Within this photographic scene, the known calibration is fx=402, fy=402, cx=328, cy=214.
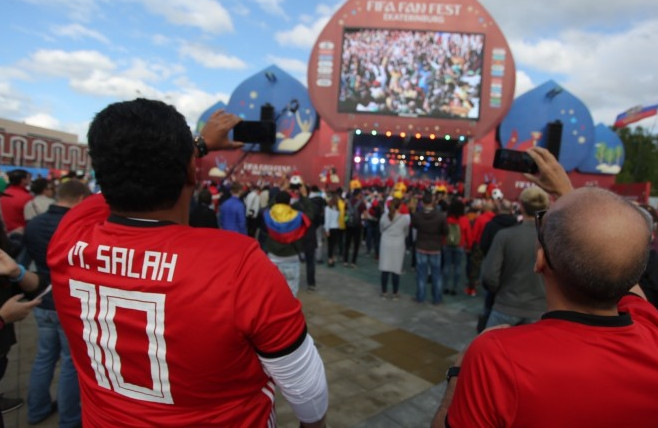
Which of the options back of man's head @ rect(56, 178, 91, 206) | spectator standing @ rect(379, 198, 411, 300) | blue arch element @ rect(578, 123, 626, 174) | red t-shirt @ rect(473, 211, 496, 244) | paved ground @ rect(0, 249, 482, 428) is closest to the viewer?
back of man's head @ rect(56, 178, 91, 206)

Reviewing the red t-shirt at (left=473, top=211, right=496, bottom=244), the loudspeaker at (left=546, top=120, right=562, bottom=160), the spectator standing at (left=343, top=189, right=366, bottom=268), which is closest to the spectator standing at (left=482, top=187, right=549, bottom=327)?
the red t-shirt at (left=473, top=211, right=496, bottom=244)

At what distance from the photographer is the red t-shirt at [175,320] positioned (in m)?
1.09

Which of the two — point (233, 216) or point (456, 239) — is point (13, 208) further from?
point (456, 239)

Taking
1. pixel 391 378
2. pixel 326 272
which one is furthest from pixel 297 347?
pixel 326 272

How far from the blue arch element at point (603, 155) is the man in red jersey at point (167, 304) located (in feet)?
76.5

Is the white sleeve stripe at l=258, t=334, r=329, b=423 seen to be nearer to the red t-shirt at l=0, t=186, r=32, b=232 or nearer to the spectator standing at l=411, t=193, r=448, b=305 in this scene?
the spectator standing at l=411, t=193, r=448, b=305

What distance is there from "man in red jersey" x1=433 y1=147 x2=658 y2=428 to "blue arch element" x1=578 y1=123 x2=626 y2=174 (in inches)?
904

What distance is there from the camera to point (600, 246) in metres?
0.97

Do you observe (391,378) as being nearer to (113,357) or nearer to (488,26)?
(113,357)

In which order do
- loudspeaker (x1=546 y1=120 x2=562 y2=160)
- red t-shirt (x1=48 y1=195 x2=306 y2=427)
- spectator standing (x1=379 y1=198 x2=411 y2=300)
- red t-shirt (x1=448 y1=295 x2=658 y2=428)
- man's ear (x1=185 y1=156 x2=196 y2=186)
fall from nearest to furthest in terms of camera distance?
red t-shirt (x1=448 y1=295 x2=658 y2=428) → red t-shirt (x1=48 y1=195 x2=306 y2=427) → man's ear (x1=185 y1=156 x2=196 y2=186) → spectator standing (x1=379 y1=198 x2=411 y2=300) → loudspeaker (x1=546 y1=120 x2=562 y2=160)

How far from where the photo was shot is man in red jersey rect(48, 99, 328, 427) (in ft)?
3.58

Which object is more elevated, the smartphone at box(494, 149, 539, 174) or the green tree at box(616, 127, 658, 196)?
the green tree at box(616, 127, 658, 196)

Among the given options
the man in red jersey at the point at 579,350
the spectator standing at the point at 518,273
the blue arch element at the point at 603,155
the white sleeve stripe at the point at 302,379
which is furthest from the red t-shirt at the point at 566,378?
the blue arch element at the point at 603,155

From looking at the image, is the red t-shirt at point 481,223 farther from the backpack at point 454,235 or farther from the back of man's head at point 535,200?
the back of man's head at point 535,200
